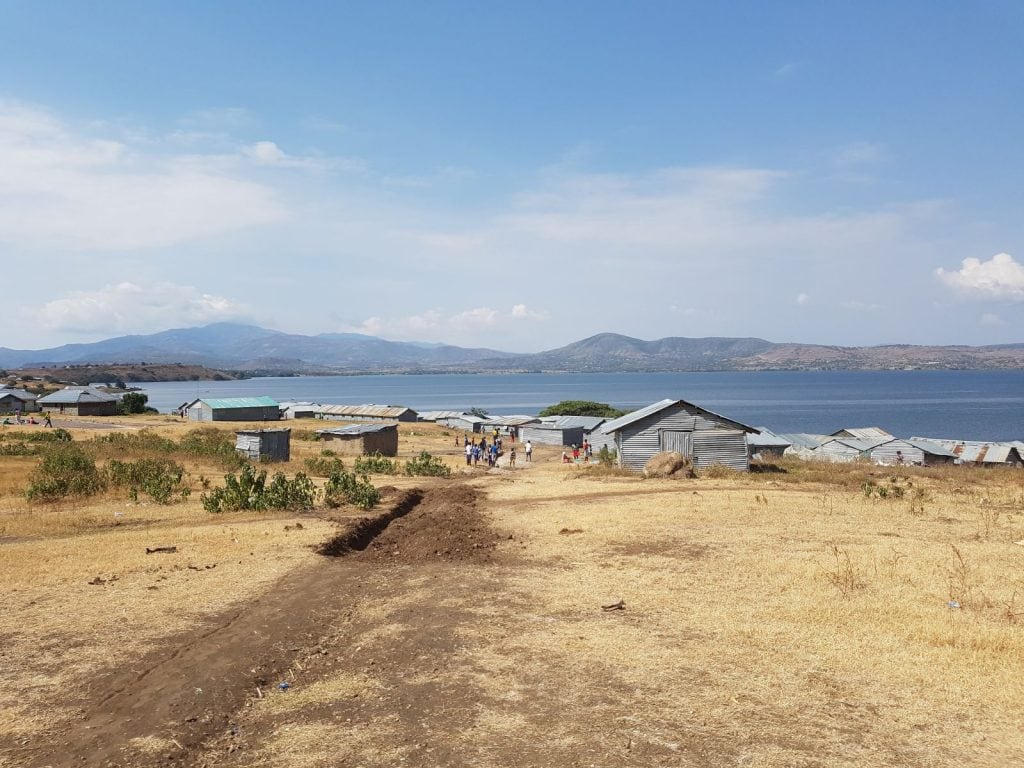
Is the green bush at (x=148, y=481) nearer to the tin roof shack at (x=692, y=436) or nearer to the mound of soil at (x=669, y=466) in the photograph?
the mound of soil at (x=669, y=466)

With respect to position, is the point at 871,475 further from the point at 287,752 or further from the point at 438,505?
the point at 287,752

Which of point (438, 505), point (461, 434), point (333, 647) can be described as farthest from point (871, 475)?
point (461, 434)

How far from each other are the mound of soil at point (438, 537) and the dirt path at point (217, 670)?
102 mm

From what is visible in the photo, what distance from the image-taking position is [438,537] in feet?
65.2

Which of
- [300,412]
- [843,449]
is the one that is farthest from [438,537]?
[300,412]

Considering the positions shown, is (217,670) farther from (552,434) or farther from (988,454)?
(552,434)

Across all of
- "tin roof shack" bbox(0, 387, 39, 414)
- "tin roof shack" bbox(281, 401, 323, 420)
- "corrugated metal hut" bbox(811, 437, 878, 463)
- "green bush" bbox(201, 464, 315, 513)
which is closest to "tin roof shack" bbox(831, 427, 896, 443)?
"corrugated metal hut" bbox(811, 437, 878, 463)

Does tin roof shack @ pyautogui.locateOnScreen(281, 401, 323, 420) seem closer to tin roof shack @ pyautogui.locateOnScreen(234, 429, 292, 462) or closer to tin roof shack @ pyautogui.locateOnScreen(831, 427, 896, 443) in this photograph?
tin roof shack @ pyautogui.locateOnScreen(234, 429, 292, 462)

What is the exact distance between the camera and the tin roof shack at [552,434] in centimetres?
6738

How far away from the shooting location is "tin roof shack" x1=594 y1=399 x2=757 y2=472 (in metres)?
39.7

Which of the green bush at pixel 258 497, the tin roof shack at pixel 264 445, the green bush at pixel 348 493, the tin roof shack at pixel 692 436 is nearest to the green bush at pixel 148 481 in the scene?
the green bush at pixel 258 497

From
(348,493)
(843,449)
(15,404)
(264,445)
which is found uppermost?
(348,493)

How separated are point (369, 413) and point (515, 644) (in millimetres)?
91911

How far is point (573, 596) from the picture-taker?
1377 cm
